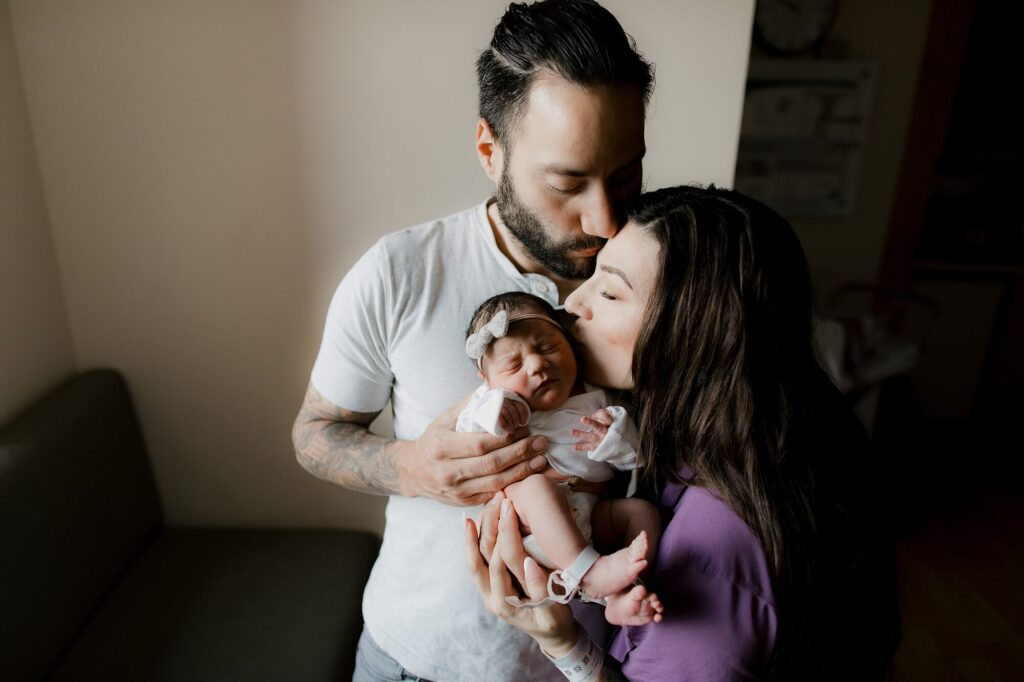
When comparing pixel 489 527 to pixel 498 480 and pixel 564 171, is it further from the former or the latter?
pixel 564 171

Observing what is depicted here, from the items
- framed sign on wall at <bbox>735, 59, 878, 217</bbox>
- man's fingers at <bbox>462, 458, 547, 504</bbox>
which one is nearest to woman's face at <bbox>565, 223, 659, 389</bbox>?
man's fingers at <bbox>462, 458, 547, 504</bbox>

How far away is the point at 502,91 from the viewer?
1306 mm

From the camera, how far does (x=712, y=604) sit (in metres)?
0.99

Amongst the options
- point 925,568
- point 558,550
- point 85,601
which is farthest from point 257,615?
point 925,568

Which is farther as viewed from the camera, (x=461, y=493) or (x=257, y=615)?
(x=257, y=615)

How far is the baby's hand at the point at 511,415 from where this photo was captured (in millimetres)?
1123

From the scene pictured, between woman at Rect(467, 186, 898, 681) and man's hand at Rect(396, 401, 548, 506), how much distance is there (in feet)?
0.16

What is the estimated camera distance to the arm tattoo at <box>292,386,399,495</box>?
54.2 inches

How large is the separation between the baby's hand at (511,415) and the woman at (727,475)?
0.13 metres

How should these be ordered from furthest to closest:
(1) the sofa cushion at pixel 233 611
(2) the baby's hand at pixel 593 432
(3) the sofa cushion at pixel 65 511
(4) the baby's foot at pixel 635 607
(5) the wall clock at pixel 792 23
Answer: (5) the wall clock at pixel 792 23 → (1) the sofa cushion at pixel 233 611 → (3) the sofa cushion at pixel 65 511 → (2) the baby's hand at pixel 593 432 → (4) the baby's foot at pixel 635 607

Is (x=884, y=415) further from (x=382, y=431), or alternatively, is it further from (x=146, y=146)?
(x=146, y=146)

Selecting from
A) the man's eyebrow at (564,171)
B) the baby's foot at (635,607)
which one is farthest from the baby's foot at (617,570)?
the man's eyebrow at (564,171)

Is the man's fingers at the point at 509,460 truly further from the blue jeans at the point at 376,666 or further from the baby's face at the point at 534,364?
the blue jeans at the point at 376,666

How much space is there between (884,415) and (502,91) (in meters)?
3.36
